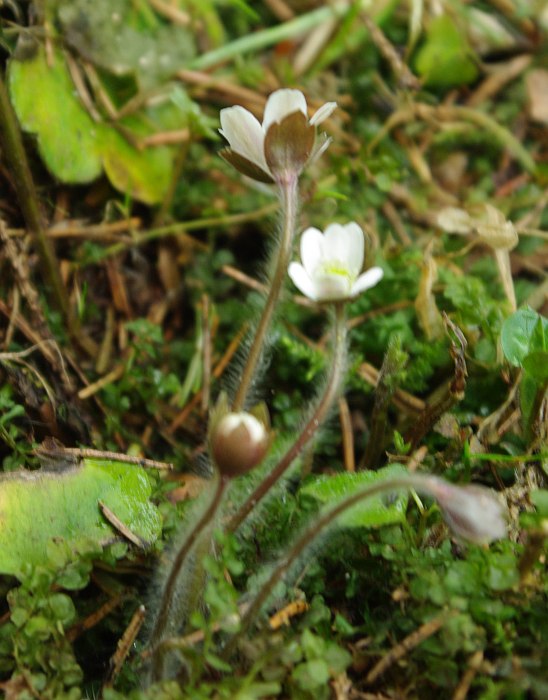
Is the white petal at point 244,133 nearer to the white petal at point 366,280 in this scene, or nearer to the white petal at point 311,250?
the white petal at point 311,250

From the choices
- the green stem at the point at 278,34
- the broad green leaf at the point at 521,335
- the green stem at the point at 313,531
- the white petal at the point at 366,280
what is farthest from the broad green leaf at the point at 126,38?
the green stem at the point at 313,531

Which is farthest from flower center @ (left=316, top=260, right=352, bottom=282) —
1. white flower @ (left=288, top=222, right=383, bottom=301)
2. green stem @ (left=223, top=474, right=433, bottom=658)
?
green stem @ (left=223, top=474, right=433, bottom=658)

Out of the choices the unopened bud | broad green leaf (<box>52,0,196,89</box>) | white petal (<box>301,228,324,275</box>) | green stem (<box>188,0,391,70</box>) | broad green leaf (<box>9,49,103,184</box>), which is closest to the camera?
the unopened bud

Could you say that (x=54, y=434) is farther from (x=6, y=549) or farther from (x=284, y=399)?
(x=284, y=399)

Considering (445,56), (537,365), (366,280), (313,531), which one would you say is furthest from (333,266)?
(445,56)

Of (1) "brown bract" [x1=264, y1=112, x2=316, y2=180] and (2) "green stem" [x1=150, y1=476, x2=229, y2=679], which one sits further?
(1) "brown bract" [x1=264, y1=112, x2=316, y2=180]

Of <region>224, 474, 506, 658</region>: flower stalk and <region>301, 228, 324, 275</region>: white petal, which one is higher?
<region>301, 228, 324, 275</region>: white petal

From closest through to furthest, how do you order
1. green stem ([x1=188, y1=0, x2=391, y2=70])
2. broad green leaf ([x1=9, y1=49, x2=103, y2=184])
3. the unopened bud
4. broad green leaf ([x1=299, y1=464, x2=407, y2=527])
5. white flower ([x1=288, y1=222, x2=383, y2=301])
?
1. the unopened bud
2. broad green leaf ([x1=299, y1=464, x2=407, y2=527])
3. white flower ([x1=288, y1=222, x2=383, y2=301])
4. broad green leaf ([x1=9, y1=49, x2=103, y2=184])
5. green stem ([x1=188, y1=0, x2=391, y2=70])

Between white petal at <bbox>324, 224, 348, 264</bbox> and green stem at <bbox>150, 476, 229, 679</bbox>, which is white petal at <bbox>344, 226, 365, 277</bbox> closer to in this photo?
white petal at <bbox>324, 224, 348, 264</bbox>
